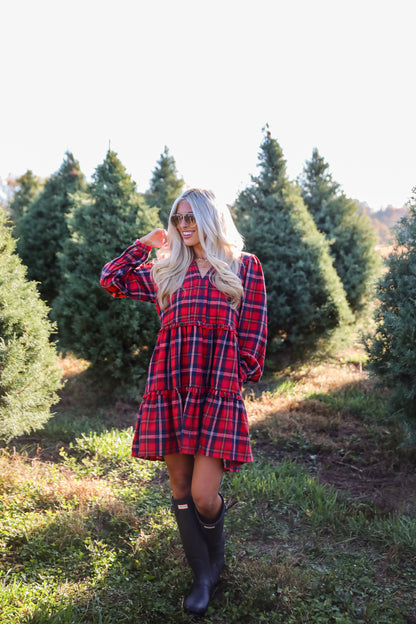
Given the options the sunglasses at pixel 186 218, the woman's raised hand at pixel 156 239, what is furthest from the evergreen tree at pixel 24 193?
the sunglasses at pixel 186 218

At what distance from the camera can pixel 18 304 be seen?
4.23 metres

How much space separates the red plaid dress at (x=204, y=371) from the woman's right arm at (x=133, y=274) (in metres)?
0.34

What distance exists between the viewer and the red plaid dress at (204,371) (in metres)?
2.51

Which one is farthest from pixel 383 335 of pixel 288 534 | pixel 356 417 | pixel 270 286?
pixel 270 286

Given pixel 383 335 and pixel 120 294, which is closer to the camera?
pixel 120 294

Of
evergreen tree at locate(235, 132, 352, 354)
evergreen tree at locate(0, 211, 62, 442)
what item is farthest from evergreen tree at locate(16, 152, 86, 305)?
evergreen tree at locate(0, 211, 62, 442)

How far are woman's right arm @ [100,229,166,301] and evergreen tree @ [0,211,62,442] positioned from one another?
5.00 feet

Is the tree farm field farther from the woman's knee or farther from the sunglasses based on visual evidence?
the sunglasses

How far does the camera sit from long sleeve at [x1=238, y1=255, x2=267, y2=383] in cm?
272

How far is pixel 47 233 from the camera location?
886 cm

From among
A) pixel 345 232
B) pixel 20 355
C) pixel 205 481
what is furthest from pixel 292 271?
pixel 205 481

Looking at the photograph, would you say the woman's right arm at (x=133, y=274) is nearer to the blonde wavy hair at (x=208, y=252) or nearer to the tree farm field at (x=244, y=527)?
the blonde wavy hair at (x=208, y=252)

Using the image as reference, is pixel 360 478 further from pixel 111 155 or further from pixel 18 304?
pixel 111 155

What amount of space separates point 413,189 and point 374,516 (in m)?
2.84
